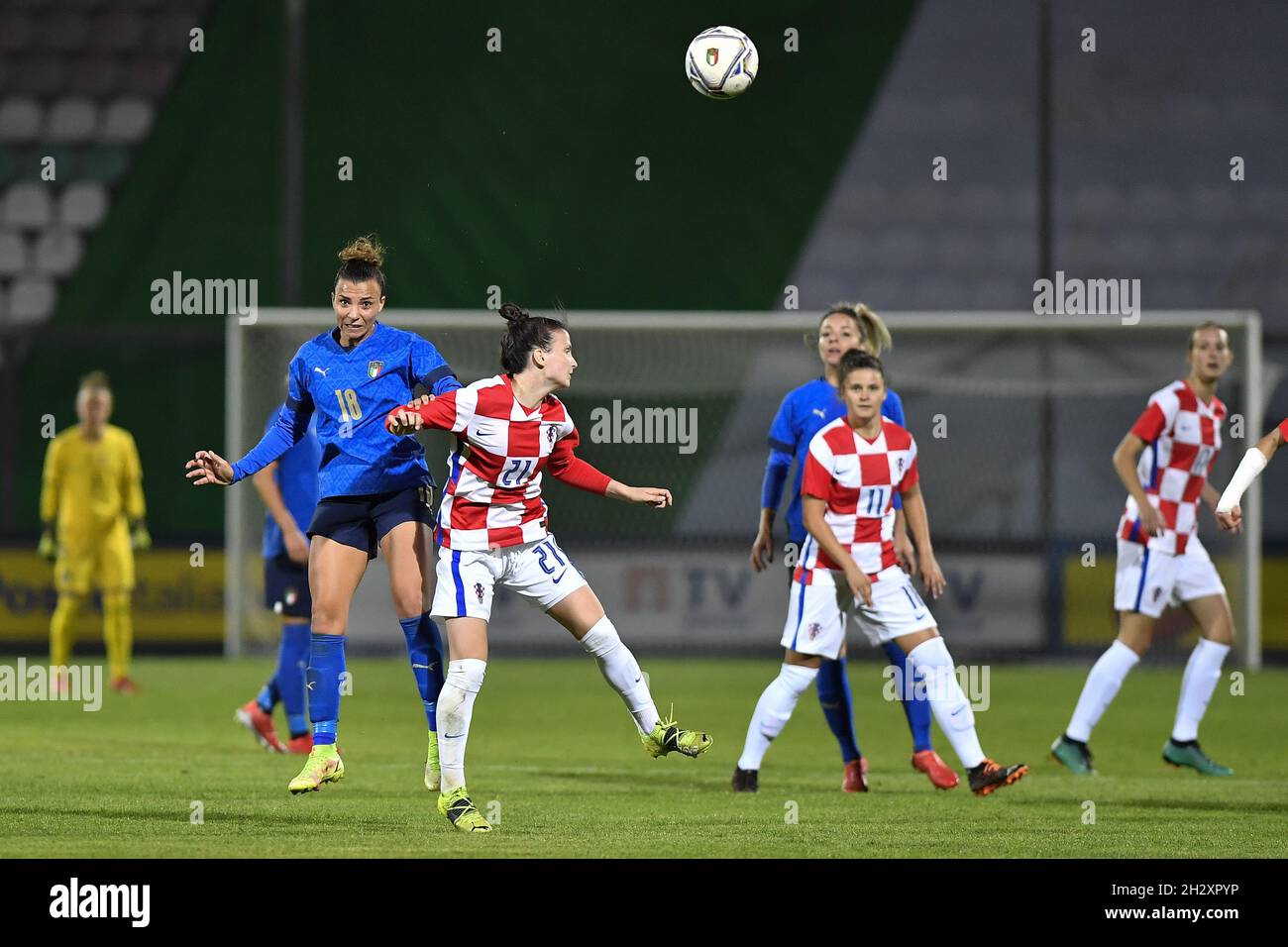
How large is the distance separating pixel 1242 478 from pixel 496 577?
2549mm

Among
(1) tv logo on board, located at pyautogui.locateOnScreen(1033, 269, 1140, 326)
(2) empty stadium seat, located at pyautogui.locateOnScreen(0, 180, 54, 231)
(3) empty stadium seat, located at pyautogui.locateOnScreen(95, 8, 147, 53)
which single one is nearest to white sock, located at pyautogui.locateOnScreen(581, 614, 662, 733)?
(1) tv logo on board, located at pyautogui.locateOnScreen(1033, 269, 1140, 326)

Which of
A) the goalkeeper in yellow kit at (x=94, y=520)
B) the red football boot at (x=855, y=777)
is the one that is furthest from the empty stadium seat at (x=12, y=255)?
the red football boot at (x=855, y=777)

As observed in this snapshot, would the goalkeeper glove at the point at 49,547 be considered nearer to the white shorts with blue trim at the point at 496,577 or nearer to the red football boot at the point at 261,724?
the red football boot at the point at 261,724

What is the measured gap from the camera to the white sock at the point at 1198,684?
8398 mm

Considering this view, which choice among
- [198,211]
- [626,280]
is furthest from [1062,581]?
[198,211]

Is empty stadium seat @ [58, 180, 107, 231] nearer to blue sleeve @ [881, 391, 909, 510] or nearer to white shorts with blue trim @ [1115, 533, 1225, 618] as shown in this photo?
blue sleeve @ [881, 391, 909, 510]

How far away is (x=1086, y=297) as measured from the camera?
16.8m

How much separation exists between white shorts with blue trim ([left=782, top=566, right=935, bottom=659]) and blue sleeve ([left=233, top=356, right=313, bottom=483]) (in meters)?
1.95

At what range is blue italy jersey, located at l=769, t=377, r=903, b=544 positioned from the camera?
25.2ft

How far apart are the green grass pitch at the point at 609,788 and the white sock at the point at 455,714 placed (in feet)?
0.63

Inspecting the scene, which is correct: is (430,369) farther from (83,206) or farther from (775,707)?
(83,206)

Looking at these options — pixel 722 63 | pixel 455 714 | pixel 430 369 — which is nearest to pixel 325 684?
pixel 455 714

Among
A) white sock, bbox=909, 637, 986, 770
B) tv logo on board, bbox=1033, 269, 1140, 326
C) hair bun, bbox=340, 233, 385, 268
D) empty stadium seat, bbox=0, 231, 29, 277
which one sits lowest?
white sock, bbox=909, 637, 986, 770

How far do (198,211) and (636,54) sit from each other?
4463mm
